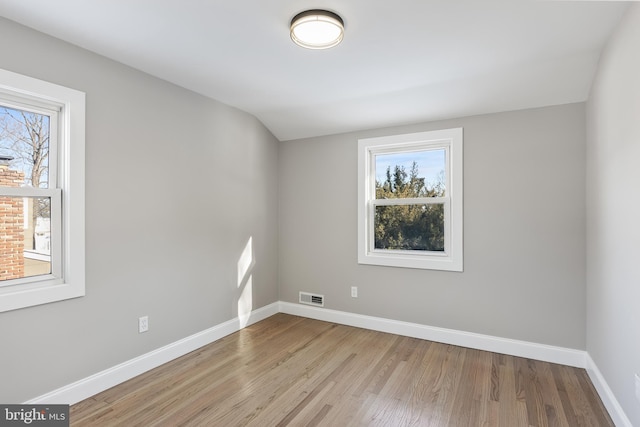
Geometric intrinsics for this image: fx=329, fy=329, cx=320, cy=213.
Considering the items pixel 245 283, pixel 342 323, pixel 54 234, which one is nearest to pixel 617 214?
pixel 342 323

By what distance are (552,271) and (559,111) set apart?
1351mm

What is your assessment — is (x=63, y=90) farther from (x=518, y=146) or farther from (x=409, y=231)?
(x=518, y=146)

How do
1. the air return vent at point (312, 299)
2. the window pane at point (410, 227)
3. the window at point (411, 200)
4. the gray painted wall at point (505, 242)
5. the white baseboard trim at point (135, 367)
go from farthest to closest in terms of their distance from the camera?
the air return vent at point (312, 299) → the window pane at point (410, 227) → the window at point (411, 200) → the gray painted wall at point (505, 242) → the white baseboard trim at point (135, 367)

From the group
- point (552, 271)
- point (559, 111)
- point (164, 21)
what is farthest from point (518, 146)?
point (164, 21)

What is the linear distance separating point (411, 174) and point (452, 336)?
167 centimetres

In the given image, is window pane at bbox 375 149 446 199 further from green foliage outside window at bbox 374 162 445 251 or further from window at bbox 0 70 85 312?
window at bbox 0 70 85 312

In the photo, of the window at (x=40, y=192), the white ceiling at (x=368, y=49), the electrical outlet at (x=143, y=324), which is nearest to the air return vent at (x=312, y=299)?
the electrical outlet at (x=143, y=324)

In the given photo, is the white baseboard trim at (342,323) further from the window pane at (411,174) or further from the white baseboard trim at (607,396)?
the window pane at (411,174)

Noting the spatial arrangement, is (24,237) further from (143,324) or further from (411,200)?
(411,200)

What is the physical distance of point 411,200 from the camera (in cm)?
348

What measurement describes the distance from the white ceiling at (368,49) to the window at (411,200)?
1.06ft

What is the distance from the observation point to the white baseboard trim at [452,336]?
8.98 feet

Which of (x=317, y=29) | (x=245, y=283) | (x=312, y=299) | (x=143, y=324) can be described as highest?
(x=317, y=29)

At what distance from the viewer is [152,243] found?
2676mm
